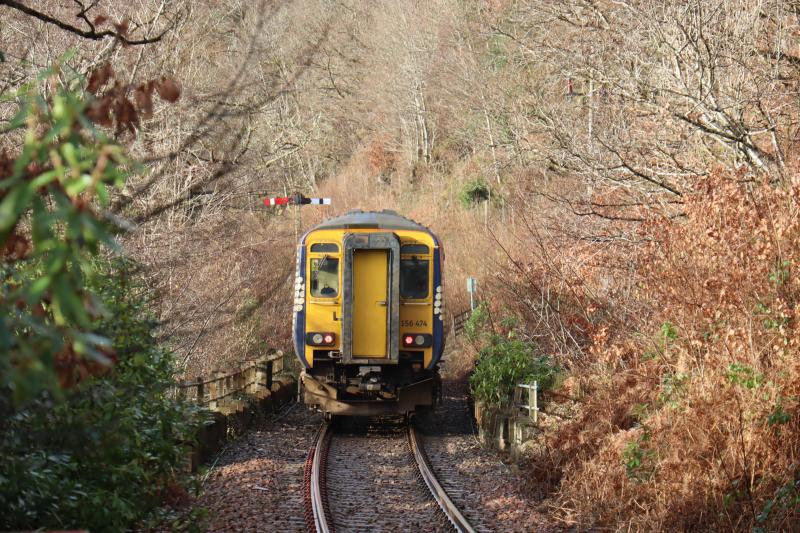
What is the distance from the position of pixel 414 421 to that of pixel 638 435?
6881mm

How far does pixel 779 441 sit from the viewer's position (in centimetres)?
766

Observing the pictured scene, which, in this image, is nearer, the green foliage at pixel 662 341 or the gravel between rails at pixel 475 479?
the gravel between rails at pixel 475 479

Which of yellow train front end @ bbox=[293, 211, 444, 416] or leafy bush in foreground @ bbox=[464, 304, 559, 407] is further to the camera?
yellow train front end @ bbox=[293, 211, 444, 416]

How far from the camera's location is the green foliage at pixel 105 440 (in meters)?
4.71

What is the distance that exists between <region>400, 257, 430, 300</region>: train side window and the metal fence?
3.04 m

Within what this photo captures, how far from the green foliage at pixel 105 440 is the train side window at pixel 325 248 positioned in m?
5.90

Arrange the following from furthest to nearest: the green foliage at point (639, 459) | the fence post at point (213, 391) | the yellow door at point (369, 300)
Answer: the yellow door at point (369, 300) → the fence post at point (213, 391) → the green foliage at point (639, 459)

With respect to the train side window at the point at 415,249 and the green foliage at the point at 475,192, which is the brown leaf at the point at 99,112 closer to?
the train side window at the point at 415,249

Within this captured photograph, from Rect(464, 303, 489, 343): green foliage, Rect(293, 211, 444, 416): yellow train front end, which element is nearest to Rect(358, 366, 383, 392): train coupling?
Rect(293, 211, 444, 416): yellow train front end

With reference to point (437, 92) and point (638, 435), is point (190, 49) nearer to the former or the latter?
point (638, 435)

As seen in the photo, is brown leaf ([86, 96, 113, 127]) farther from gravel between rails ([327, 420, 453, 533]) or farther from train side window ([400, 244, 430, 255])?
train side window ([400, 244, 430, 255])

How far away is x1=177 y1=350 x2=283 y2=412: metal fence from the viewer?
12.9 meters

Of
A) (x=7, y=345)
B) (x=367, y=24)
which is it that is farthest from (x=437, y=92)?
(x=7, y=345)

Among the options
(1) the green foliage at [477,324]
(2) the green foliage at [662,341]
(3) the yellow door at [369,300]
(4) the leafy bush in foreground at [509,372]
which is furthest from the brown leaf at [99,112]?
(1) the green foliage at [477,324]
